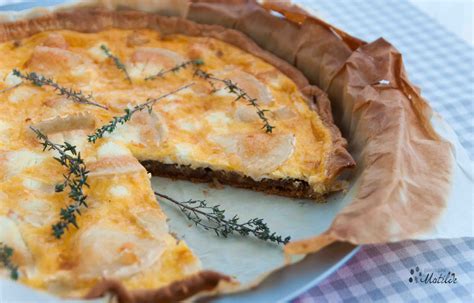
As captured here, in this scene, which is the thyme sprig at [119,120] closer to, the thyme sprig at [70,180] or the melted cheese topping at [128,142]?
the melted cheese topping at [128,142]

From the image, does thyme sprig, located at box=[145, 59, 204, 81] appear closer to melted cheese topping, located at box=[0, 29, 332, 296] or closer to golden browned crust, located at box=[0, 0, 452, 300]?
melted cheese topping, located at box=[0, 29, 332, 296]

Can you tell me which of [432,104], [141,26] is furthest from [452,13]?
[141,26]

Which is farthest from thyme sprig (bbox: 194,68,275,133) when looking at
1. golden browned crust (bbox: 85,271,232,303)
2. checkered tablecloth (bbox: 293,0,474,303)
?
golden browned crust (bbox: 85,271,232,303)

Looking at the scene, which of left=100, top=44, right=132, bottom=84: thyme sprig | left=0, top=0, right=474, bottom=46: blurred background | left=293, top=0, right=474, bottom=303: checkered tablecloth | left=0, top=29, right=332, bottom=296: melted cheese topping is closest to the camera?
left=0, top=29, right=332, bottom=296: melted cheese topping

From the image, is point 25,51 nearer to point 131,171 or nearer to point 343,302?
point 131,171

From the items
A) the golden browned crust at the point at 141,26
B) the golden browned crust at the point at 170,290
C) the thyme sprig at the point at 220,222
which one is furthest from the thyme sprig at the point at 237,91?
the golden browned crust at the point at 170,290

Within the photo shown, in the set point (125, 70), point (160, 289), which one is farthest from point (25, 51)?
point (160, 289)
